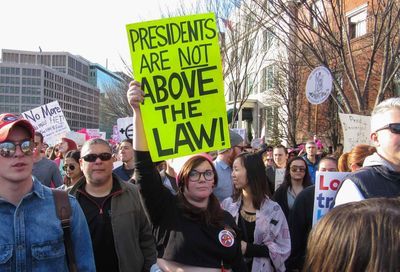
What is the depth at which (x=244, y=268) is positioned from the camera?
10.6 ft

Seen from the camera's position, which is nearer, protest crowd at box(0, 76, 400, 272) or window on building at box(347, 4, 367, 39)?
protest crowd at box(0, 76, 400, 272)

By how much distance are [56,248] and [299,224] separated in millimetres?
2802

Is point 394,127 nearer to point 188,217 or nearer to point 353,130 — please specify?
point 188,217

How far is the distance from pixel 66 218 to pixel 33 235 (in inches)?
7.7

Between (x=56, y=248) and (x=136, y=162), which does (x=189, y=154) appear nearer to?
(x=136, y=162)

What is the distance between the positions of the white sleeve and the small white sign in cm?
695

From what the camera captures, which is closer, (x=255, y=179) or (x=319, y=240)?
(x=319, y=240)

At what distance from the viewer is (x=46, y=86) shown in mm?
160125

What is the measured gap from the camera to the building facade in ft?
523

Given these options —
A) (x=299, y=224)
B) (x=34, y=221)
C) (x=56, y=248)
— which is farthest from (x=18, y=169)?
(x=299, y=224)

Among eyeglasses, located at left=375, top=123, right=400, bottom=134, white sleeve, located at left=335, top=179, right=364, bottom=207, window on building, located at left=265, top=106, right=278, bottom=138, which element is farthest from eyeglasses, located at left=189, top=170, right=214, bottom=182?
window on building, located at left=265, top=106, right=278, bottom=138

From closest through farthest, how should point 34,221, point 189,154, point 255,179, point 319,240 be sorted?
point 319,240
point 34,221
point 189,154
point 255,179

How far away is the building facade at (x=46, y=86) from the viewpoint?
159500 mm

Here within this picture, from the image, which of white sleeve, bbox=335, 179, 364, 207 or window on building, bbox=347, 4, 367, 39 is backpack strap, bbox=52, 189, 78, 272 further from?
window on building, bbox=347, 4, 367, 39
